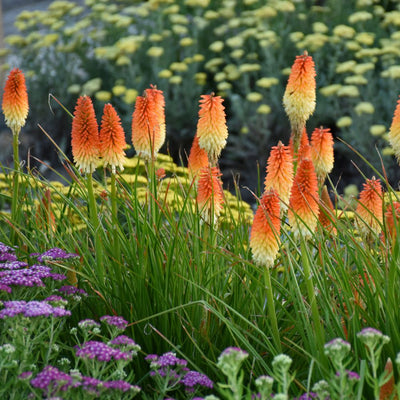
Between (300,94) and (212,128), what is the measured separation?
517mm

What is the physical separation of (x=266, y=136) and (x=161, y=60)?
5.98 feet

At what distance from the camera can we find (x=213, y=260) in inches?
136

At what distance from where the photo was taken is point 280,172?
2984mm

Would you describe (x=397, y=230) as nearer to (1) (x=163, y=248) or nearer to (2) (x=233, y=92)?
(1) (x=163, y=248)

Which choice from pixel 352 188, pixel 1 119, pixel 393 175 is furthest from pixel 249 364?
pixel 1 119

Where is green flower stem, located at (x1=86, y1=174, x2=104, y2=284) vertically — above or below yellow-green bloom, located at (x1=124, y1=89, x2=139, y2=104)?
above

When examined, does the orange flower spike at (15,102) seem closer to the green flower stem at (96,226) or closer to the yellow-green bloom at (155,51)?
the green flower stem at (96,226)

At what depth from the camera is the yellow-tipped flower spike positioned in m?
3.54

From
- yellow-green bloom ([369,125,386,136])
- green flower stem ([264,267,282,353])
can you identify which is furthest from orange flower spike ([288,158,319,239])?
yellow-green bloom ([369,125,386,136])

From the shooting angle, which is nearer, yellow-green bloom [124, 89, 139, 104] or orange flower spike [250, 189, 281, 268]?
orange flower spike [250, 189, 281, 268]

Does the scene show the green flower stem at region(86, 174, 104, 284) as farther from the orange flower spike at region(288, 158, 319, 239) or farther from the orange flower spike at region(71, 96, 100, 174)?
the orange flower spike at region(288, 158, 319, 239)

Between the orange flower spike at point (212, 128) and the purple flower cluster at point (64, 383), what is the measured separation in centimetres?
123

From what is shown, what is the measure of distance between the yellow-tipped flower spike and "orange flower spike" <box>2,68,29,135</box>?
54.2 inches

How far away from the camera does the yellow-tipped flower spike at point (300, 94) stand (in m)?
3.54
